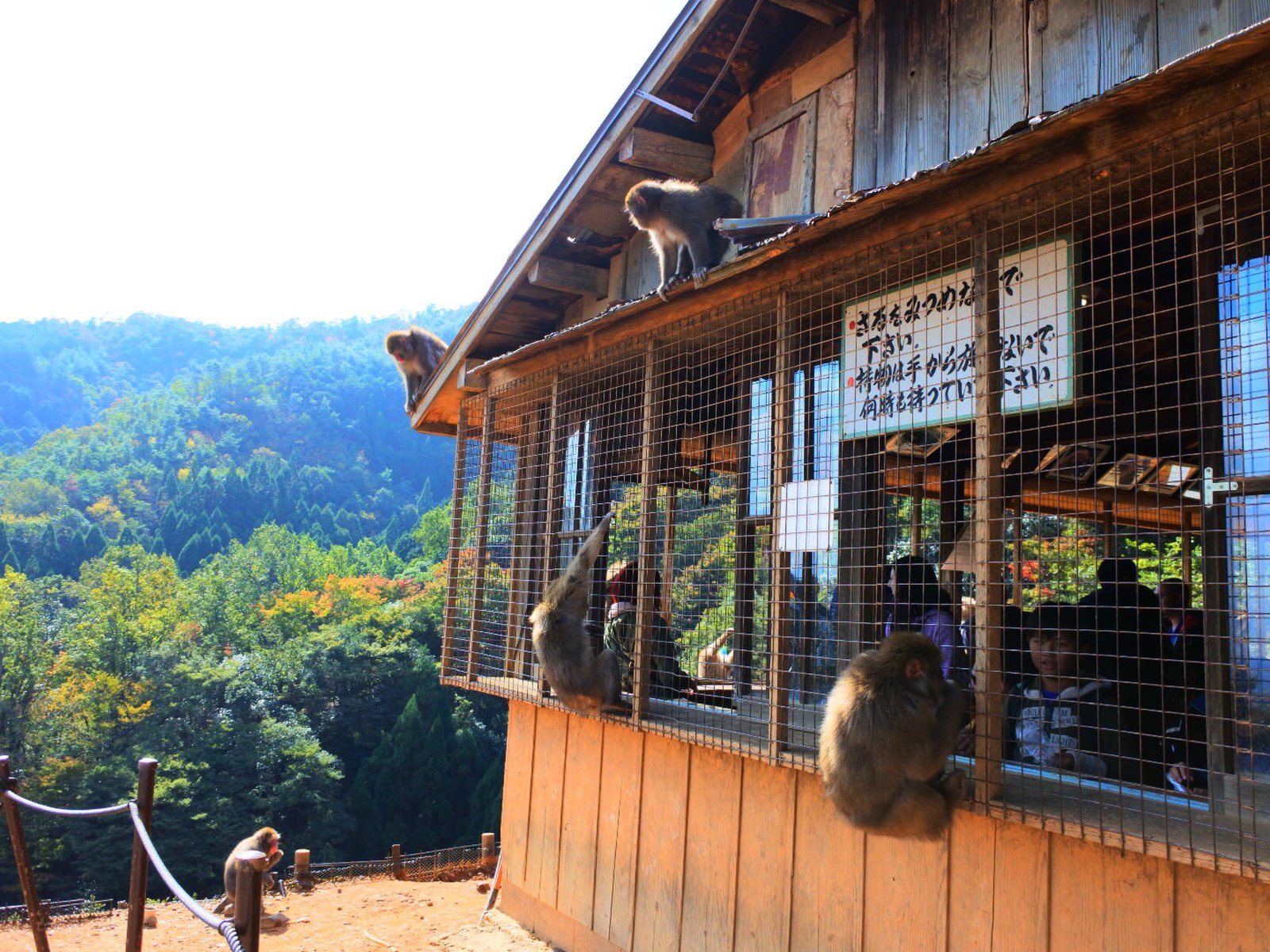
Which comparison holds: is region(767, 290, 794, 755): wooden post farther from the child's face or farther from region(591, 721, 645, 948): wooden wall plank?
region(591, 721, 645, 948): wooden wall plank

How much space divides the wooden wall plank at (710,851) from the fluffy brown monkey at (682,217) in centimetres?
303

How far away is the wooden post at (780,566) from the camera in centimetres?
429

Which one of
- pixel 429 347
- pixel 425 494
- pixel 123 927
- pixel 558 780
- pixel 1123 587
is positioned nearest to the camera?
pixel 1123 587

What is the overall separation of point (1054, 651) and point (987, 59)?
2940 millimetres

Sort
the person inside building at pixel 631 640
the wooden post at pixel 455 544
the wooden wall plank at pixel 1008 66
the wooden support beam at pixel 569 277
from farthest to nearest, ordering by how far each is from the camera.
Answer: the wooden support beam at pixel 569 277 < the wooden post at pixel 455 544 < the person inside building at pixel 631 640 < the wooden wall plank at pixel 1008 66

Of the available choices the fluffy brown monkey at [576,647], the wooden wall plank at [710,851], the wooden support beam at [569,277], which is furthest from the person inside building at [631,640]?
the wooden support beam at [569,277]

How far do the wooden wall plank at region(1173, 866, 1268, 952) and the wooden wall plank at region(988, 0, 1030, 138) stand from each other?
335 centimetres

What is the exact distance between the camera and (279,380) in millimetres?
109062

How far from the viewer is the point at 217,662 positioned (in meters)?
45.3

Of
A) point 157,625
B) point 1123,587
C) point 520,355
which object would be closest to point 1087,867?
point 1123,587

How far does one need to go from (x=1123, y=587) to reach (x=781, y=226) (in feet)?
8.55

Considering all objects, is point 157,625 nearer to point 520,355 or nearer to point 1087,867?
point 520,355

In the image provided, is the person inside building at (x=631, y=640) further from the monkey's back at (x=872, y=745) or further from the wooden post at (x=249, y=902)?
the wooden post at (x=249, y=902)

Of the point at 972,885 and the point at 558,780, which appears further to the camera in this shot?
the point at 558,780
